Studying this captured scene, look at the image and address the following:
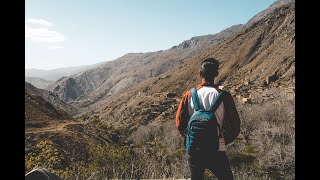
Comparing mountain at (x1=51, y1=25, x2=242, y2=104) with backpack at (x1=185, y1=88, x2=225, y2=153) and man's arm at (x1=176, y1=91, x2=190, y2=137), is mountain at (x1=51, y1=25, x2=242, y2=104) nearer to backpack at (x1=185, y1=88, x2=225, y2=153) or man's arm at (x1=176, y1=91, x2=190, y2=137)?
man's arm at (x1=176, y1=91, x2=190, y2=137)

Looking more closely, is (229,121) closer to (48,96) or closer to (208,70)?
(208,70)

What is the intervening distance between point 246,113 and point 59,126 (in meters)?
14.2

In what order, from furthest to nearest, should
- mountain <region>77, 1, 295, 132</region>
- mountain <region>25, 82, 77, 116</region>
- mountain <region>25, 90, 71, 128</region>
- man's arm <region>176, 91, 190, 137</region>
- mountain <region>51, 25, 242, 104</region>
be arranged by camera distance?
mountain <region>51, 25, 242, 104</region> → mountain <region>25, 82, 77, 116</region> → mountain <region>77, 1, 295, 132</region> → mountain <region>25, 90, 71, 128</region> → man's arm <region>176, 91, 190, 137</region>

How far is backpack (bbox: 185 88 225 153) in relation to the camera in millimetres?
3637

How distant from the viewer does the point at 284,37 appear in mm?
60562

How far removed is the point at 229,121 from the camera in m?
3.74

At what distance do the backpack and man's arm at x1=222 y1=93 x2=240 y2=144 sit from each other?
80 mm

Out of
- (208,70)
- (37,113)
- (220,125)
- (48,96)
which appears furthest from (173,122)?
(48,96)

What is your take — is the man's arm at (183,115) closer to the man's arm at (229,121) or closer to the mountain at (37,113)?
the man's arm at (229,121)

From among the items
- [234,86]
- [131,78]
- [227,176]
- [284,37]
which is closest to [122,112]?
[234,86]

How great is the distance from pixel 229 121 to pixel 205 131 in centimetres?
26

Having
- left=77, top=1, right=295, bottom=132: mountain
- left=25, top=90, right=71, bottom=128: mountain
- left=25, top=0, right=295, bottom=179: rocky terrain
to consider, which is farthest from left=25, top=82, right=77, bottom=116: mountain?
left=25, top=90, right=71, bottom=128: mountain
